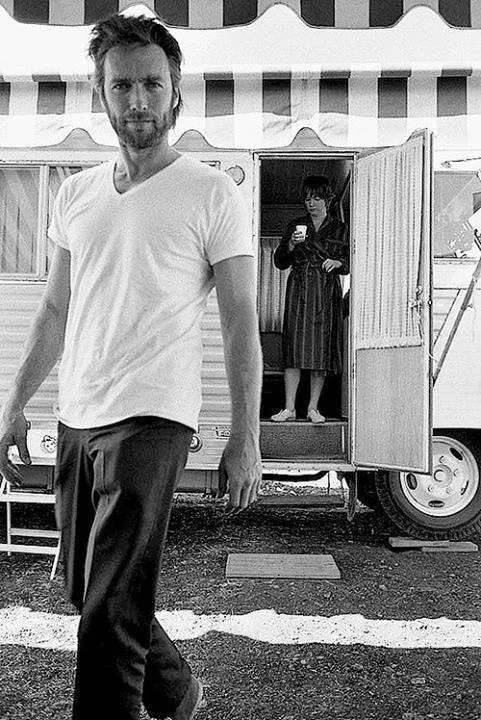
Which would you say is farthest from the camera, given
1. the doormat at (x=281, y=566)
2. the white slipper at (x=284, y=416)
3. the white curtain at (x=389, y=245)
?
the white slipper at (x=284, y=416)

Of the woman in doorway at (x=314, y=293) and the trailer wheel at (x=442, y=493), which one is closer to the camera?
the trailer wheel at (x=442, y=493)

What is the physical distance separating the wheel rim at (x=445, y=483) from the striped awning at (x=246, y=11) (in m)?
3.51

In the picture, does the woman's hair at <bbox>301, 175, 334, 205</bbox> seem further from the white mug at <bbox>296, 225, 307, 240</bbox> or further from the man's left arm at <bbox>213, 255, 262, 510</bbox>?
the man's left arm at <bbox>213, 255, 262, 510</bbox>

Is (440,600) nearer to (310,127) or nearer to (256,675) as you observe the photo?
(256,675)

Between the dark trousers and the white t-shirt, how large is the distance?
6 cm

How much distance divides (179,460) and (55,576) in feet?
9.34

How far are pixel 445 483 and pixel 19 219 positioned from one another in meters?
3.04

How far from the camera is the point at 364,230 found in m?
5.32

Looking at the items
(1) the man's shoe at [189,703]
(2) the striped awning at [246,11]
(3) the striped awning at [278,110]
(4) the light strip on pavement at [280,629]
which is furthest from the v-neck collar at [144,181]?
(3) the striped awning at [278,110]

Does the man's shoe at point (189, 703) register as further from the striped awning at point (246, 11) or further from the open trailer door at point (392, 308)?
the open trailer door at point (392, 308)

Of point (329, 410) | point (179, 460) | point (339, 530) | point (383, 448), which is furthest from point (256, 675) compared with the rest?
point (329, 410)

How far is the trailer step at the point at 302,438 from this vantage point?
18.3 ft

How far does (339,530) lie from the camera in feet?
19.1

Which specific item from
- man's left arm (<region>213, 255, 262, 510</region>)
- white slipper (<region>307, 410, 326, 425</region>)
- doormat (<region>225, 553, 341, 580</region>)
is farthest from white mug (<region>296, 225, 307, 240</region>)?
man's left arm (<region>213, 255, 262, 510</region>)
